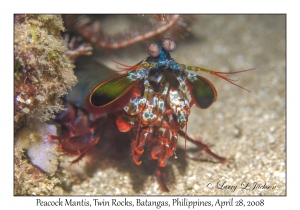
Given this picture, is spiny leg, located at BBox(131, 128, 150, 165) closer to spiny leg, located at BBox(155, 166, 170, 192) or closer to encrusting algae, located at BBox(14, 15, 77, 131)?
spiny leg, located at BBox(155, 166, 170, 192)

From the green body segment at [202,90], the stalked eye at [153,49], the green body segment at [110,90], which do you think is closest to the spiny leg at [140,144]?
the green body segment at [110,90]

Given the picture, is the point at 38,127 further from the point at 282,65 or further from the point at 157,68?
the point at 282,65

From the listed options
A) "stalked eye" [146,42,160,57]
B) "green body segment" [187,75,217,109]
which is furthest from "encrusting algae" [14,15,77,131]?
"green body segment" [187,75,217,109]

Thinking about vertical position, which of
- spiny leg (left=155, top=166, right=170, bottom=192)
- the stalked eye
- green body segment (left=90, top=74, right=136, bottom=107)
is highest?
the stalked eye

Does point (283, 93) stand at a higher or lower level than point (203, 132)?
higher

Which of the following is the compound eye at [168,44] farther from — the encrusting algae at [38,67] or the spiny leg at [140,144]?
the encrusting algae at [38,67]

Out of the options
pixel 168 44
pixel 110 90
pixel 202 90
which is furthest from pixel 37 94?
pixel 202 90

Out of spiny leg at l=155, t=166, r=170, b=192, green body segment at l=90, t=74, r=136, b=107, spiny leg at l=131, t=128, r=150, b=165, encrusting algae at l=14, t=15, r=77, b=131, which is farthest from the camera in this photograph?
spiny leg at l=155, t=166, r=170, b=192

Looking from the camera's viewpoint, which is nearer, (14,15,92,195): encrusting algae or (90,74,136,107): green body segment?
(14,15,92,195): encrusting algae
